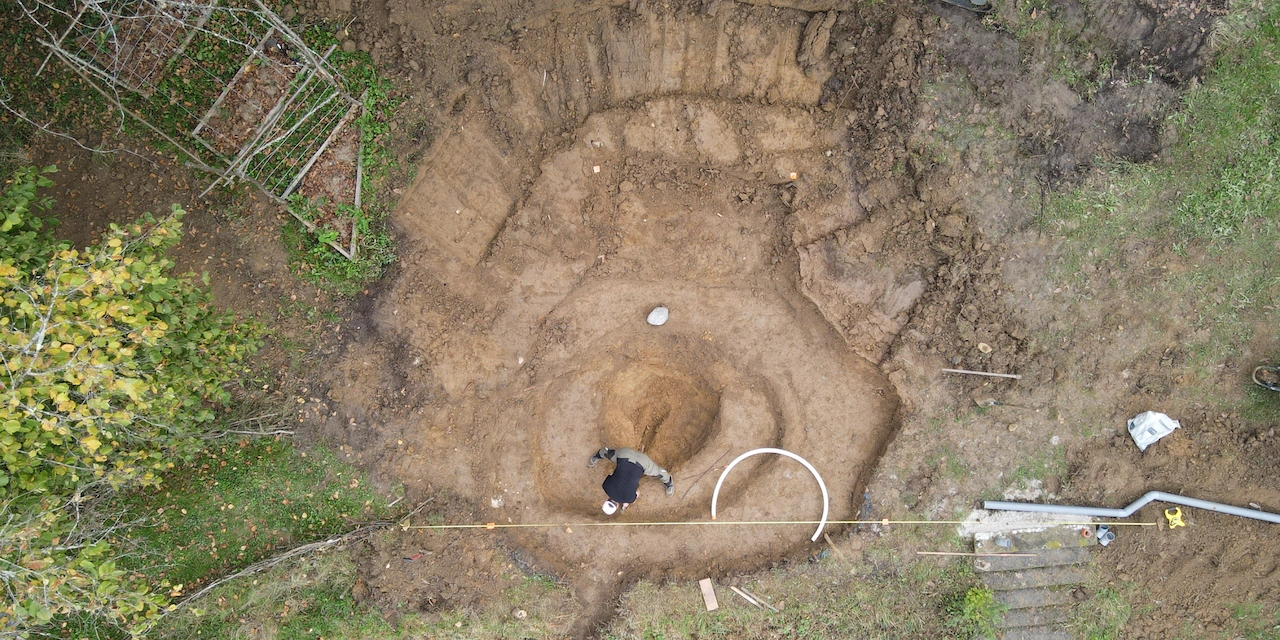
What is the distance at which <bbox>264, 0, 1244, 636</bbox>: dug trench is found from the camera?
7766mm

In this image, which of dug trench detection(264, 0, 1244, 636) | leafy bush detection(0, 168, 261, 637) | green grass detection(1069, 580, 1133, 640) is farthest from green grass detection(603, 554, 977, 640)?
leafy bush detection(0, 168, 261, 637)

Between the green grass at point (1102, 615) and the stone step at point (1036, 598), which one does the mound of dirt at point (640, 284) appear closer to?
the stone step at point (1036, 598)

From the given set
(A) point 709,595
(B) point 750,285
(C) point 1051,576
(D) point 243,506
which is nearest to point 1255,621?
(C) point 1051,576

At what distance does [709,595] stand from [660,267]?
12.9 feet

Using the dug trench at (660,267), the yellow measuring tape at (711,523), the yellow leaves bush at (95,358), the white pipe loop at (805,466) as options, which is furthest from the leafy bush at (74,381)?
the white pipe loop at (805,466)

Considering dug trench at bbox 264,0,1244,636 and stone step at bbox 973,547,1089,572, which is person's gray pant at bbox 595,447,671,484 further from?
stone step at bbox 973,547,1089,572

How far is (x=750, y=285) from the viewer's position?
8625 millimetres

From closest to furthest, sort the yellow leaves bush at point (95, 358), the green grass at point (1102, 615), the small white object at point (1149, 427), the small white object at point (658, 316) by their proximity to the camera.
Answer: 1. the yellow leaves bush at point (95, 358)
2. the small white object at point (1149, 427)
3. the green grass at point (1102, 615)
4. the small white object at point (658, 316)

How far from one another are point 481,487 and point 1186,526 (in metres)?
8.06

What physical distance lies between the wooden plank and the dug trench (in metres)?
0.23

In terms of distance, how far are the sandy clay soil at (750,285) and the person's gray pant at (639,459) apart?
0.47 m

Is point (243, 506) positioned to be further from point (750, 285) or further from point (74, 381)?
point (750, 285)

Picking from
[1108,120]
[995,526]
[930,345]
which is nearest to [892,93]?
[1108,120]

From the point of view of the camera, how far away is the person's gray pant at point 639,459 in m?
8.06
